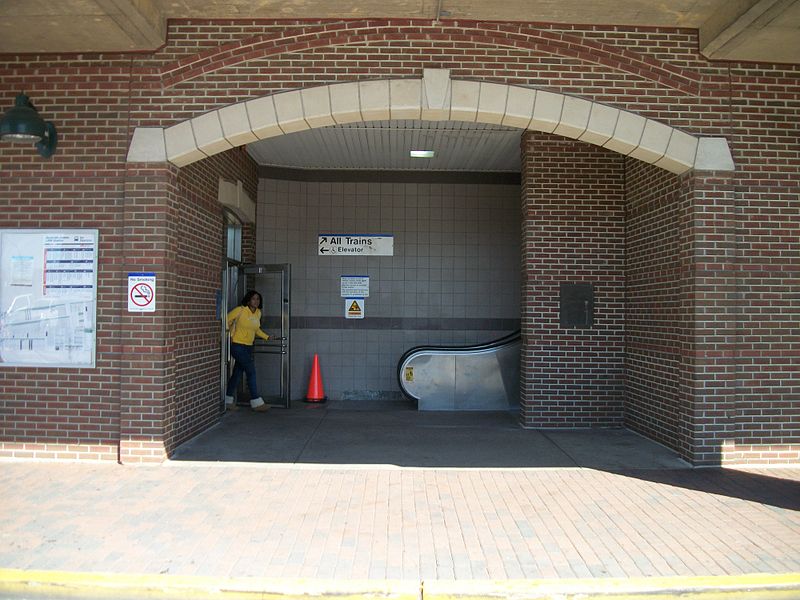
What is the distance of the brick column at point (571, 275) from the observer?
918 cm

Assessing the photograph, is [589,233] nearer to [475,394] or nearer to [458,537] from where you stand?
[475,394]

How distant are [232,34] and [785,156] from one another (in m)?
6.49

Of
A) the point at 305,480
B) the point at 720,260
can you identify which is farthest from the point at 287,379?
the point at 720,260

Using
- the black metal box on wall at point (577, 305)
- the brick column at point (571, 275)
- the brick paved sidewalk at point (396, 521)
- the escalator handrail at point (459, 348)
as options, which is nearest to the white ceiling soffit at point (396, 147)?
the brick column at point (571, 275)

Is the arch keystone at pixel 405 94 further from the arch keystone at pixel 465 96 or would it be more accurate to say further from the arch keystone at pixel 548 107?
the arch keystone at pixel 548 107

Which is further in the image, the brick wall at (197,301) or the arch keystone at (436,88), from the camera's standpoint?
the brick wall at (197,301)

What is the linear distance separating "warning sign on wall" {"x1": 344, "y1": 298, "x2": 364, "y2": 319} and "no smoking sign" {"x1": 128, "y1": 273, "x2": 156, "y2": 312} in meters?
5.44

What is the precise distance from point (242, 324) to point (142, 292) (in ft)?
10.8

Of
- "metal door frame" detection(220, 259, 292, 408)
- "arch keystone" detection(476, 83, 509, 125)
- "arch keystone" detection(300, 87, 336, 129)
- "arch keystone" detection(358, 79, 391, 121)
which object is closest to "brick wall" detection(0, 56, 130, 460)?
"arch keystone" detection(300, 87, 336, 129)

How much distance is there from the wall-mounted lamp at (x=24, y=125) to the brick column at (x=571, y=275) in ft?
20.4

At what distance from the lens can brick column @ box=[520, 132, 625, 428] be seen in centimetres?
918

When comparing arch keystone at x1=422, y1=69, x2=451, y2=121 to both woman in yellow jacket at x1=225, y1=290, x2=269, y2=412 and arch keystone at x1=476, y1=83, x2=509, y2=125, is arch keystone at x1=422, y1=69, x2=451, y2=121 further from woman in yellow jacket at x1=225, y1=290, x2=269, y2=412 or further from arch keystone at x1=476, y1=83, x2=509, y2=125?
woman in yellow jacket at x1=225, y1=290, x2=269, y2=412

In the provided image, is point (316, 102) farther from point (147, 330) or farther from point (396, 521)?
point (396, 521)

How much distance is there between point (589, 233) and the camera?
931 cm
